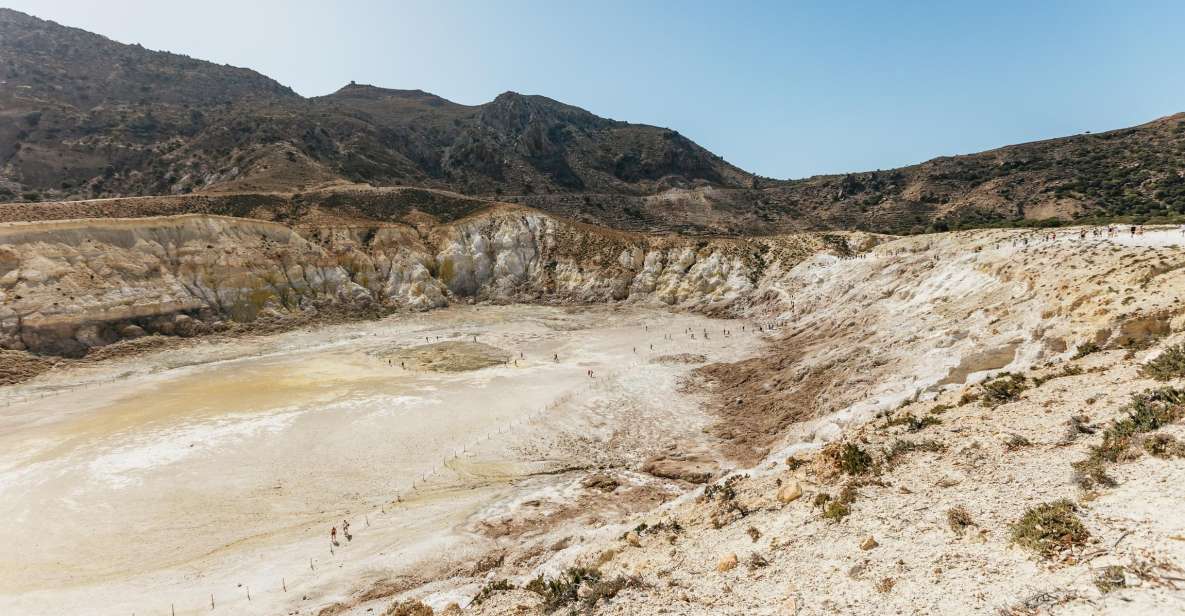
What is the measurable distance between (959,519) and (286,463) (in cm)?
2381

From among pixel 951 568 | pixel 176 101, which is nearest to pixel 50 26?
pixel 176 101

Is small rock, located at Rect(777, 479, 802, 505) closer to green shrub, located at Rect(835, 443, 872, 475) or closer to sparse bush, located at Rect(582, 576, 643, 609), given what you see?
green shrub, located at Rect(835, 443, 872, 475)

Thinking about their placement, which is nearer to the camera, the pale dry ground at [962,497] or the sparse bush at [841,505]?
the pale dry ground at [962,497]

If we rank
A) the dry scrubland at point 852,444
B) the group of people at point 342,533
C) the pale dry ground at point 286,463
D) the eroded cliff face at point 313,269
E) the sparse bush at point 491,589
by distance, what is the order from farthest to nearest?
the eroded cliff face at point 313,269
the group of people at point 342,533
the pale dry ground at point 286,463
the sparse bush at point 491,589
the dry scrubland at point 852,444

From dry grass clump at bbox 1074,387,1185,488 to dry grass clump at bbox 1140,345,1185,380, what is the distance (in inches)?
43.2

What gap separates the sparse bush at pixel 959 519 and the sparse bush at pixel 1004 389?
6312 mm

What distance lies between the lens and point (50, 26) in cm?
13612

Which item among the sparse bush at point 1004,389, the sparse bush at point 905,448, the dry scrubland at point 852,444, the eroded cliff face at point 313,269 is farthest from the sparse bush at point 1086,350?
the eroded cliff face at point 313,269

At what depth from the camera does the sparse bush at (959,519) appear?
867 centimetres

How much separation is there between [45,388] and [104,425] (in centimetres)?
1242

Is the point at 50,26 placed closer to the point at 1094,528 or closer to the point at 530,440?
the point at 530,440

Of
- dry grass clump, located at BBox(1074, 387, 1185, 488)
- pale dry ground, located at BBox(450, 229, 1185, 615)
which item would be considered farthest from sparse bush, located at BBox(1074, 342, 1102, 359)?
dry grass clump, located at BBox(1074, 387, 1185, 488)

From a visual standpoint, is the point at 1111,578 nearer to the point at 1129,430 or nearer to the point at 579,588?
the point at 1129,430

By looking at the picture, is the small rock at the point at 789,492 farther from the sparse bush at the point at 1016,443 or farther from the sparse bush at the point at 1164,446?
the sparse bush at the point at 1164,446
